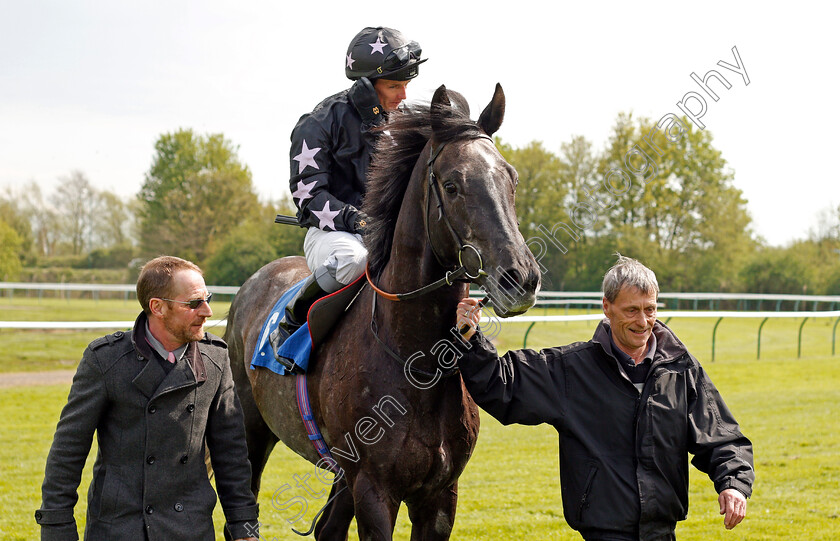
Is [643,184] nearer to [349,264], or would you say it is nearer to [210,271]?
[210,271]

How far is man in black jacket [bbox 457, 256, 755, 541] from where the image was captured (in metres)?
2.60

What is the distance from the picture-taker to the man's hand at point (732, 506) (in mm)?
2438

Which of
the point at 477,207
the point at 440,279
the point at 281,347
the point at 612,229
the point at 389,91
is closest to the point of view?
the point at 477,207

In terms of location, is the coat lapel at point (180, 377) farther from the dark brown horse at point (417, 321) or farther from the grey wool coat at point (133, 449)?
the dark brown horse at point (417, 321)

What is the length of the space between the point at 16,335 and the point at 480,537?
17.5 metres

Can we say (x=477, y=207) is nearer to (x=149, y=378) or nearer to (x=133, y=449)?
(x=149, y=378)

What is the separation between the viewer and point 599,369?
2.80 meters

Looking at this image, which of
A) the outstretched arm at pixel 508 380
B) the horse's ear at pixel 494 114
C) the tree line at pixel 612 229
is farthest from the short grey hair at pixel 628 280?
the tree line at pixel 612 229

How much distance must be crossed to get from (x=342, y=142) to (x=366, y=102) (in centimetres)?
22

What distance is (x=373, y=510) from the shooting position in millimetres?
2688

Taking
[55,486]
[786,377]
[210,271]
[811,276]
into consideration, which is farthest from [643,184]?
[55,486]

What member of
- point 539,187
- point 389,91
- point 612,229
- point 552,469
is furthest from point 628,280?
point 539,187

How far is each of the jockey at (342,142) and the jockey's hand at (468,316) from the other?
0.66 m

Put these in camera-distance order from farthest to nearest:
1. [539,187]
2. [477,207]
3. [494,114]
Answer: [539,187]
[494,114]
[477,207]
